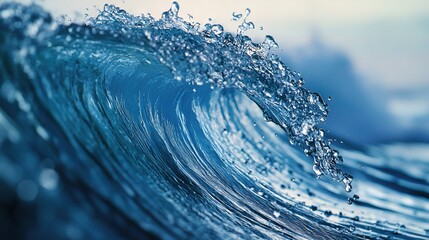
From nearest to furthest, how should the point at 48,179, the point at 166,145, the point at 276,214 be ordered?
the point at 48,179 < the point at 276,214 < the point at 166,145

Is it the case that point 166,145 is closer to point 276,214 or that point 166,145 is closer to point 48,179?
point 276,214

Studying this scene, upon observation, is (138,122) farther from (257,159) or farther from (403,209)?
(403,209)

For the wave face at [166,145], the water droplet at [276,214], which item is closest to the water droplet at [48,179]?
the wave face at [166,145]

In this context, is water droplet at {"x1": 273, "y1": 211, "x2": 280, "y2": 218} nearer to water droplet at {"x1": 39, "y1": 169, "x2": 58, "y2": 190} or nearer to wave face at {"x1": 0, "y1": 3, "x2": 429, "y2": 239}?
wave face at {"x1": 0, "y1": 3, "x2": 429, "y2": 239}

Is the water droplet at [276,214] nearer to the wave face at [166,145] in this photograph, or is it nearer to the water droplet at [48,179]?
the wave face at [166,145]

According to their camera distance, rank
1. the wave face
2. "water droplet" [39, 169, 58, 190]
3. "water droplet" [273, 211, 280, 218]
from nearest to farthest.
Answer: "water droplet" [39, 169, 58, 190] → the wave face → "water droplet" [273, 211, 280, 218]

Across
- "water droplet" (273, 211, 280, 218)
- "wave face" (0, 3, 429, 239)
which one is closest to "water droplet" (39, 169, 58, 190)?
"wave face" (0, 3, 429, 239)

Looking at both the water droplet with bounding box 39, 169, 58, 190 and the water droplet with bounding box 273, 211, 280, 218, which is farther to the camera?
the water droplet with bounding box 273, 211, 280, 218

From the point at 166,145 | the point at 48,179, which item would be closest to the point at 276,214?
the point at 166,145
